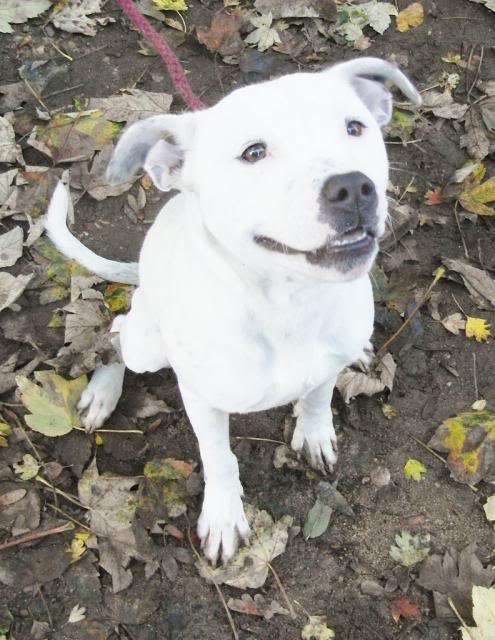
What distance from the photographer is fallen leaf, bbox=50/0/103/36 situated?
4953 mm

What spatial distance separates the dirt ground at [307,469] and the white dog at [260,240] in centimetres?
37

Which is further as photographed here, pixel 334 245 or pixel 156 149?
pixel 156 149

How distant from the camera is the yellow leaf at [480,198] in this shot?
421 cm

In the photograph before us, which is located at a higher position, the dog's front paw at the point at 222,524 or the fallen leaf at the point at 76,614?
the dog's front paw at the point at 222,524

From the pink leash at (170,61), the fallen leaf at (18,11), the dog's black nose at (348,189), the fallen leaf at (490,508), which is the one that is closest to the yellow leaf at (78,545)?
the fallen leaf at (490,508)

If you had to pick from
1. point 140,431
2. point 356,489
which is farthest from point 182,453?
point 356,489

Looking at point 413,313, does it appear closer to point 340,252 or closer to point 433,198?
point 433,198

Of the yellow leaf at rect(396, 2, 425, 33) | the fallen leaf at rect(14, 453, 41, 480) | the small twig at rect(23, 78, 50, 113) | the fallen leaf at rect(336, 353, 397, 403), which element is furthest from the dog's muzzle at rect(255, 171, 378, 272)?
the yellow leaf at rect(396, 2, 425, 33)

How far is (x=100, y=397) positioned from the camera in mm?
3641

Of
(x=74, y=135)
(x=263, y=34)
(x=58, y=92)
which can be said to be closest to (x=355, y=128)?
(x=74, y=135)

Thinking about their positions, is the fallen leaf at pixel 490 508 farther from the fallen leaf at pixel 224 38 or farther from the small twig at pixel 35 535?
the fallen leaf at pixel 224 38

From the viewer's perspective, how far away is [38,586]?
320cm

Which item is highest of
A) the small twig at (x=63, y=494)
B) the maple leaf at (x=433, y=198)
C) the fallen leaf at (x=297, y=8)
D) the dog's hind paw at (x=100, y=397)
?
the fallen leaf at (x=297, y=8)

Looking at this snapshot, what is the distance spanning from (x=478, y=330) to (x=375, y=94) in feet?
5.57
